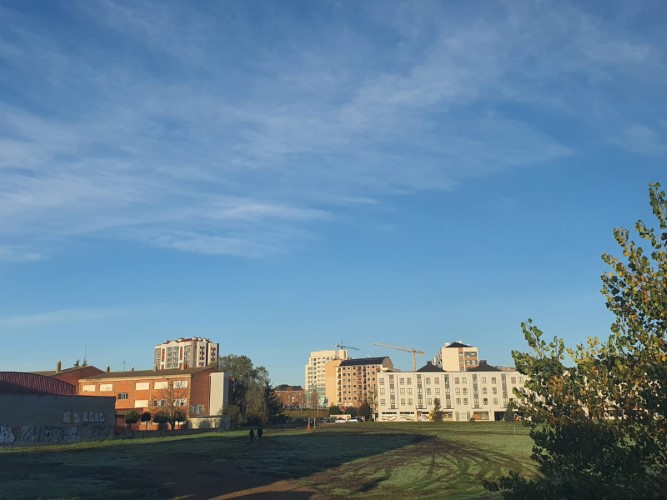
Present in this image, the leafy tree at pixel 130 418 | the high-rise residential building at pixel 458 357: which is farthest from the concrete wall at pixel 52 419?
the high-rise residential building at pixel 458 357

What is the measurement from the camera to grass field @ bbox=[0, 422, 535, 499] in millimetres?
28792

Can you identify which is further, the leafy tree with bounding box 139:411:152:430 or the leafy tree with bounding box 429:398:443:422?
the leafy tree with bounding box 429:398:443:422

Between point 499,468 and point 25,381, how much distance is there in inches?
2613

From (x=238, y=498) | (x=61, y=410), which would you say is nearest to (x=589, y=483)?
(x=238, y=498)

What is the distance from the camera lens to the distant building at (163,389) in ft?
340

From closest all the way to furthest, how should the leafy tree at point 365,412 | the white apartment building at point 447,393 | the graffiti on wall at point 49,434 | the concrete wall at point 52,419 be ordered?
the graffiti on wall at point 49,434 → the concrete wall at point 52,419 → the white apartment building at point 447,393 → the leafy tree at point 365,412

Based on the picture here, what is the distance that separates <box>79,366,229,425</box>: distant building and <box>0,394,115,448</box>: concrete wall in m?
24.7

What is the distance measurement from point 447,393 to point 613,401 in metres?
153

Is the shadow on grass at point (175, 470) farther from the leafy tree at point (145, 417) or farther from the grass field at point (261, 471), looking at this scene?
Result: the leafy tree at point (145, 417)

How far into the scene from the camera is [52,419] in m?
69.3

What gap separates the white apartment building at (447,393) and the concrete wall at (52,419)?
307 ft

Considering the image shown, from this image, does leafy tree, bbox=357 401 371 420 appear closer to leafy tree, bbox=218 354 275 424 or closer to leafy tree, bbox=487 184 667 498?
leafy tree, bbox=218 354 275 424

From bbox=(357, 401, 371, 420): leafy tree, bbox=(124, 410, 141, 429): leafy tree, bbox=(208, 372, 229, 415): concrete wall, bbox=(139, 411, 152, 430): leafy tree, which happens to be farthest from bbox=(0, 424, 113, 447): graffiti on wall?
bbox=(357, 401, 371, 420): leafy tree

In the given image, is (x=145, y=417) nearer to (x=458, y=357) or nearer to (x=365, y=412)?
(x=365, y=412)
